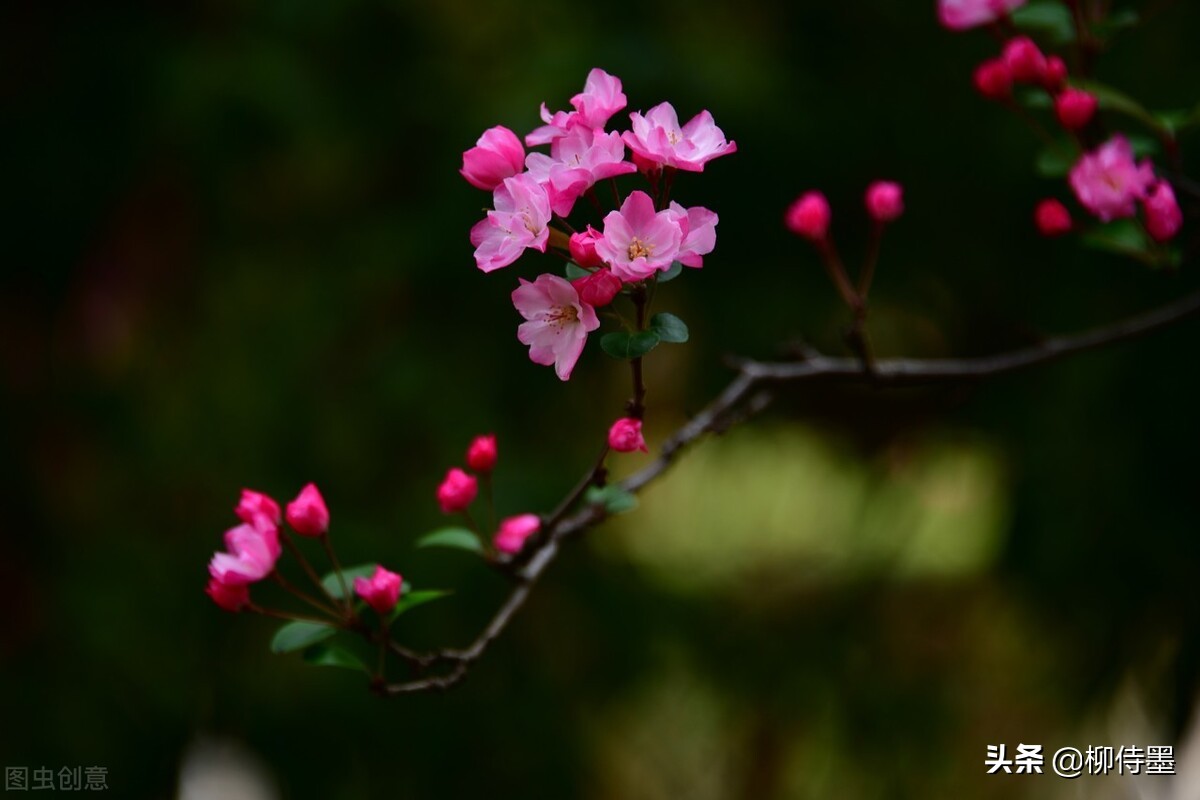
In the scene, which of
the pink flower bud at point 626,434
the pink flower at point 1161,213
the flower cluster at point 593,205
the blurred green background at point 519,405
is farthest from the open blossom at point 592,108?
the blurred green background at point 519,405

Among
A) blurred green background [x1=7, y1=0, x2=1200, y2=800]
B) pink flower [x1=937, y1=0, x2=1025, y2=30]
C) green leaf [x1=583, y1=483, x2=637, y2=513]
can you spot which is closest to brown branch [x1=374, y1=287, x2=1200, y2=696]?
green leaf [x1=583, y1=483, x2=637, y2=513]

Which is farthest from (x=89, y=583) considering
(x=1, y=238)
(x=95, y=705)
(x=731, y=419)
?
(x=731, y=419)

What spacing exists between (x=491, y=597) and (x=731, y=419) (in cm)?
91

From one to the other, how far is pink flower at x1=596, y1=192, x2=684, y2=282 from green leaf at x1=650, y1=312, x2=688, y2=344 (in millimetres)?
40

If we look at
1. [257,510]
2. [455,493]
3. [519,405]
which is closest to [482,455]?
[455,493]

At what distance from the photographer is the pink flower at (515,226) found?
0.46 metres

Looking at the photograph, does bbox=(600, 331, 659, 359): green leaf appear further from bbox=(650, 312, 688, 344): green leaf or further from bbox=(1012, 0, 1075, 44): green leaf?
bbox=(1012, 0, 1075, 44): green leaf

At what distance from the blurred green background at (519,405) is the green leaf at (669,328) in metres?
0.86

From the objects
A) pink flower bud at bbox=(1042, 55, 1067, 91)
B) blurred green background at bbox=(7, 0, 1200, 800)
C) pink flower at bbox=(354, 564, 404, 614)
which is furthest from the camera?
blurred green background at bbox=(7, 0, 1200, 800)

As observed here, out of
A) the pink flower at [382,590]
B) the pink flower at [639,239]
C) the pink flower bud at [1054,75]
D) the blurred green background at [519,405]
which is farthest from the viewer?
the blurred green background at [519,405]

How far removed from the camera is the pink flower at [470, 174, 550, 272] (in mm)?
458

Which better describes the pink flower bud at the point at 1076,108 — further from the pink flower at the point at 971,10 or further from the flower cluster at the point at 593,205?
the flower cluster at the point at 593,205

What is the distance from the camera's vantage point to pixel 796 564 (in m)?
1.85

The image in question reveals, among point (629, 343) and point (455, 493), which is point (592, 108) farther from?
point (455, 493)
